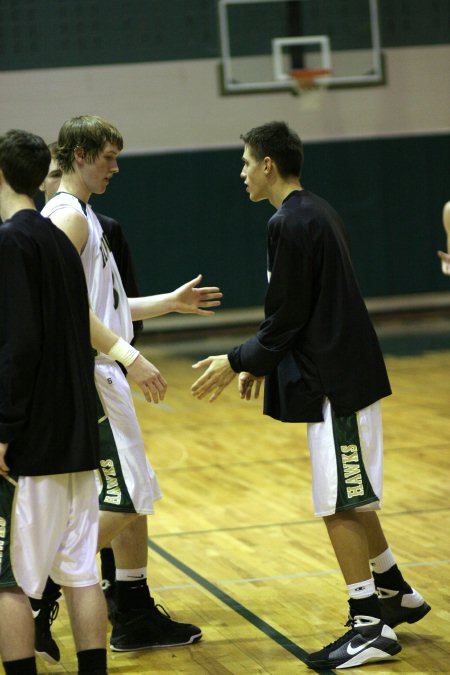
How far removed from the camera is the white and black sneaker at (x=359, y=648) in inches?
147

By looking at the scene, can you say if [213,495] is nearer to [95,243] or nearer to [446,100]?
[95,243]

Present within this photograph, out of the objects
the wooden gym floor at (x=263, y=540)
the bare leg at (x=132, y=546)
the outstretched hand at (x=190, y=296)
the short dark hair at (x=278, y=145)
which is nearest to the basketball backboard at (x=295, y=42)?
the wooden gym floor at (x=263, y=540)

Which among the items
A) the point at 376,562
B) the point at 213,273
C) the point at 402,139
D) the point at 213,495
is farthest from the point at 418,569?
the point at 402,139

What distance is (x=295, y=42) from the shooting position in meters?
16.3

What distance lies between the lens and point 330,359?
12.3ft

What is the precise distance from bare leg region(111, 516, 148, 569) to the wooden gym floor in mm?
345

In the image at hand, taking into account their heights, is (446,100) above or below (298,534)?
above

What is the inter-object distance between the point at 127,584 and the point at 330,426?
109 cm

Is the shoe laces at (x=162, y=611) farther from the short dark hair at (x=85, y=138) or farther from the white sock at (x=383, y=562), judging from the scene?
the short dark hair at (x=85, y=138)

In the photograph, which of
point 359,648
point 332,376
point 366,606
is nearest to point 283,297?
point 332,376

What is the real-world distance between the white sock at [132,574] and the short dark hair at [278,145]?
163cm

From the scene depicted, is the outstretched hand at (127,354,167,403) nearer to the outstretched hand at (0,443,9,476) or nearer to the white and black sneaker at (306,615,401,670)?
the outstretched hand at (0,443,9,476)

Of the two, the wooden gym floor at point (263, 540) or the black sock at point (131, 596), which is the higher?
the black sock at point (131, 596)

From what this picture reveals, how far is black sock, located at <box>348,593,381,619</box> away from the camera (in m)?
3.77
